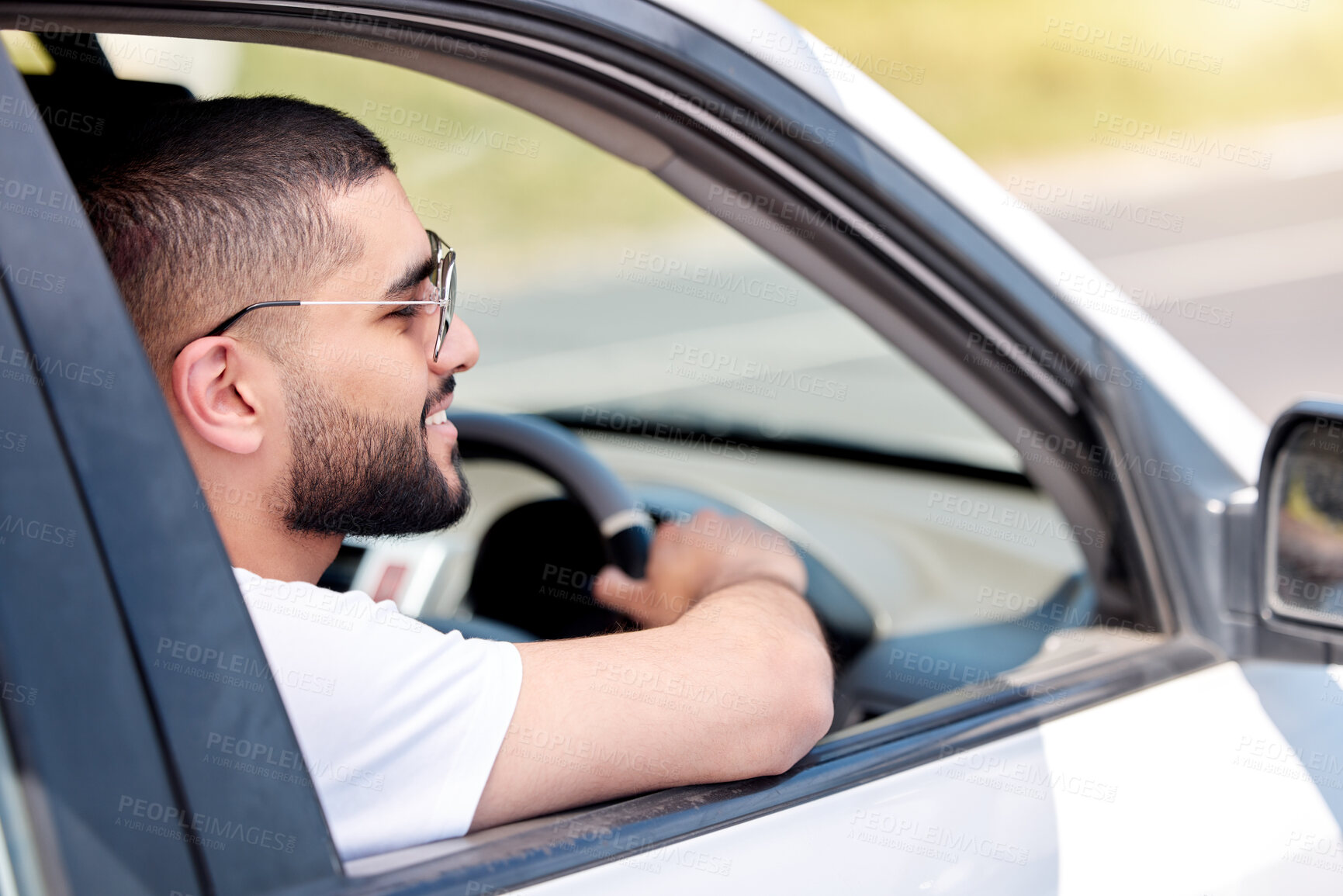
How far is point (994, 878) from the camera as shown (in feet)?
4.43

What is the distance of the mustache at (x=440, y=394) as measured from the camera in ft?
5.42

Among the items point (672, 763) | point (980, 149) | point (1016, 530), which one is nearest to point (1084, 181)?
point (980, 149)

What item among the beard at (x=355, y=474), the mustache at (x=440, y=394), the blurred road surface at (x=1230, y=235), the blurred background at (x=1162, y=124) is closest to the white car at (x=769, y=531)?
the beard at (x=355, y=474)

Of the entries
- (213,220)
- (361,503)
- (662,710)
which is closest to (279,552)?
(361,503)

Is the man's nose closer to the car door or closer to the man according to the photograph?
the man

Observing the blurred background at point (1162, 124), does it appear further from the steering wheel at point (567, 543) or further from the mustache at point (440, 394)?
the mustache at point (440, 394)

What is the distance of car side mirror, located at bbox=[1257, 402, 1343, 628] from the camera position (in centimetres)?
175

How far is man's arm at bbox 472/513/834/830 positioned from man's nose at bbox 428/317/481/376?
0.50m

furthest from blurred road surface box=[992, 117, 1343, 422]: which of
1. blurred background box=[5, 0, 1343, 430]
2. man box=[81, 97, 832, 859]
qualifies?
man box=[81, 97, 832, 859]

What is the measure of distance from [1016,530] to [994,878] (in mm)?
1710

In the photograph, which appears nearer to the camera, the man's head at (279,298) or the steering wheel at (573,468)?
the man's head at (279,298)

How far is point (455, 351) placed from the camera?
175cm

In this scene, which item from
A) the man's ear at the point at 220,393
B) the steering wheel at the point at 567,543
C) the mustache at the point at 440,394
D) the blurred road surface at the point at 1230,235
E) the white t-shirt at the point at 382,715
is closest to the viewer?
the white t-shirt at the point at 382,715

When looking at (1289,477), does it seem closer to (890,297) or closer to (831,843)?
(890,297)
